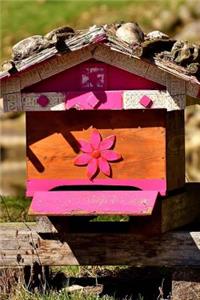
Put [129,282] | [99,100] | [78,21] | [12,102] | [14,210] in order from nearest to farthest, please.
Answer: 1. [99,100]
2. [12,102]
3. [129,282]
4. [14,210]
5. [78,21]

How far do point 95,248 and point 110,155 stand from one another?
55cm

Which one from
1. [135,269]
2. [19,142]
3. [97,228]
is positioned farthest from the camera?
[19,142]

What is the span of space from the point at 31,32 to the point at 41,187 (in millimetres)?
17579

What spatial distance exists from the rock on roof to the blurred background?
42.2ft

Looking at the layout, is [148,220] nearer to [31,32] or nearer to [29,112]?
[29,112]

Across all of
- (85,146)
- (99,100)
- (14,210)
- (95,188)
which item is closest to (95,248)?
(95,188)

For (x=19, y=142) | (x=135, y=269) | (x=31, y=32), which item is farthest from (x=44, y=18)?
(x=135, y=269)

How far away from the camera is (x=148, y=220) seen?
20.2ft

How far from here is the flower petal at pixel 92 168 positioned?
6.11m

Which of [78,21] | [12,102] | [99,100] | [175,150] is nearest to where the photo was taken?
[99,100]

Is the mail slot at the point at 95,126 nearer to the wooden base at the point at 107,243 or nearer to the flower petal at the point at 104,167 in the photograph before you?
the flower petal at the point at 104,167

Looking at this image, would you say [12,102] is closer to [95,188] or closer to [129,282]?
[95,188]

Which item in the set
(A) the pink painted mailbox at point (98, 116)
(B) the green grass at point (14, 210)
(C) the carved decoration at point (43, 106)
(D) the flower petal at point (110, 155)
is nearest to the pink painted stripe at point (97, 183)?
(A) the pink painted mailbox at point (98, 116)

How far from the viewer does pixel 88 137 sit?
242 inches
